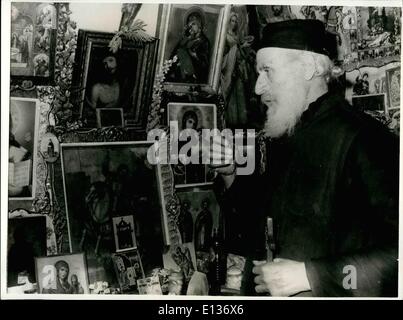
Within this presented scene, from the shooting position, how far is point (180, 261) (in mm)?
2938

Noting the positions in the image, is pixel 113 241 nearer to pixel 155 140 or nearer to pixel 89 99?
pixel 155 140

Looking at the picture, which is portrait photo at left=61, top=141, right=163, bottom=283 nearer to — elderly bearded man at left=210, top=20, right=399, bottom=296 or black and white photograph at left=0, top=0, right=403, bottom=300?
black and white photograph at left=0, top=0, right=403, bottom=300

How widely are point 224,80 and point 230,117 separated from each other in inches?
8.5

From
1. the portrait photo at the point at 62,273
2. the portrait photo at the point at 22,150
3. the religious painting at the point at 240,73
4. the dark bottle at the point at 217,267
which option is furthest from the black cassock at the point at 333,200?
the portrait photo at the point at 22,150

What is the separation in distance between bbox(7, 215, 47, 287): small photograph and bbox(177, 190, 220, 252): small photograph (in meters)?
0.79

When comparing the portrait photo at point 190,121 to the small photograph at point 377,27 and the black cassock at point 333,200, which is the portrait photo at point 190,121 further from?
the small photograph at point 377,27

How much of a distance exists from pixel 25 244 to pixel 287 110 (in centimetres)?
168

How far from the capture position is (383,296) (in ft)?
9.51

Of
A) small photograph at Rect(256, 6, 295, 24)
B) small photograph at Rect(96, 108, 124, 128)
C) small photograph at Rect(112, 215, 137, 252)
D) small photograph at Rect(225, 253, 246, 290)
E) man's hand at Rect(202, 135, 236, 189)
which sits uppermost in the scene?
small photograph at Rect(256, 6, 295, 24)

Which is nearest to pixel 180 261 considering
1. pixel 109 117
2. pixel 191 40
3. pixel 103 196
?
pixel 103 196

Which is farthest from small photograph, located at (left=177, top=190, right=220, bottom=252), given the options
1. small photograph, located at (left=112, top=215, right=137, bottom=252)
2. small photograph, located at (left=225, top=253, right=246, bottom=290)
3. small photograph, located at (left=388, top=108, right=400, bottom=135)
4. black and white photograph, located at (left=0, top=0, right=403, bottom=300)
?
small photograph, located at (left=388, top=108, right=400, bottom=135)

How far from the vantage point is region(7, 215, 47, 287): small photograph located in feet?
9.46
